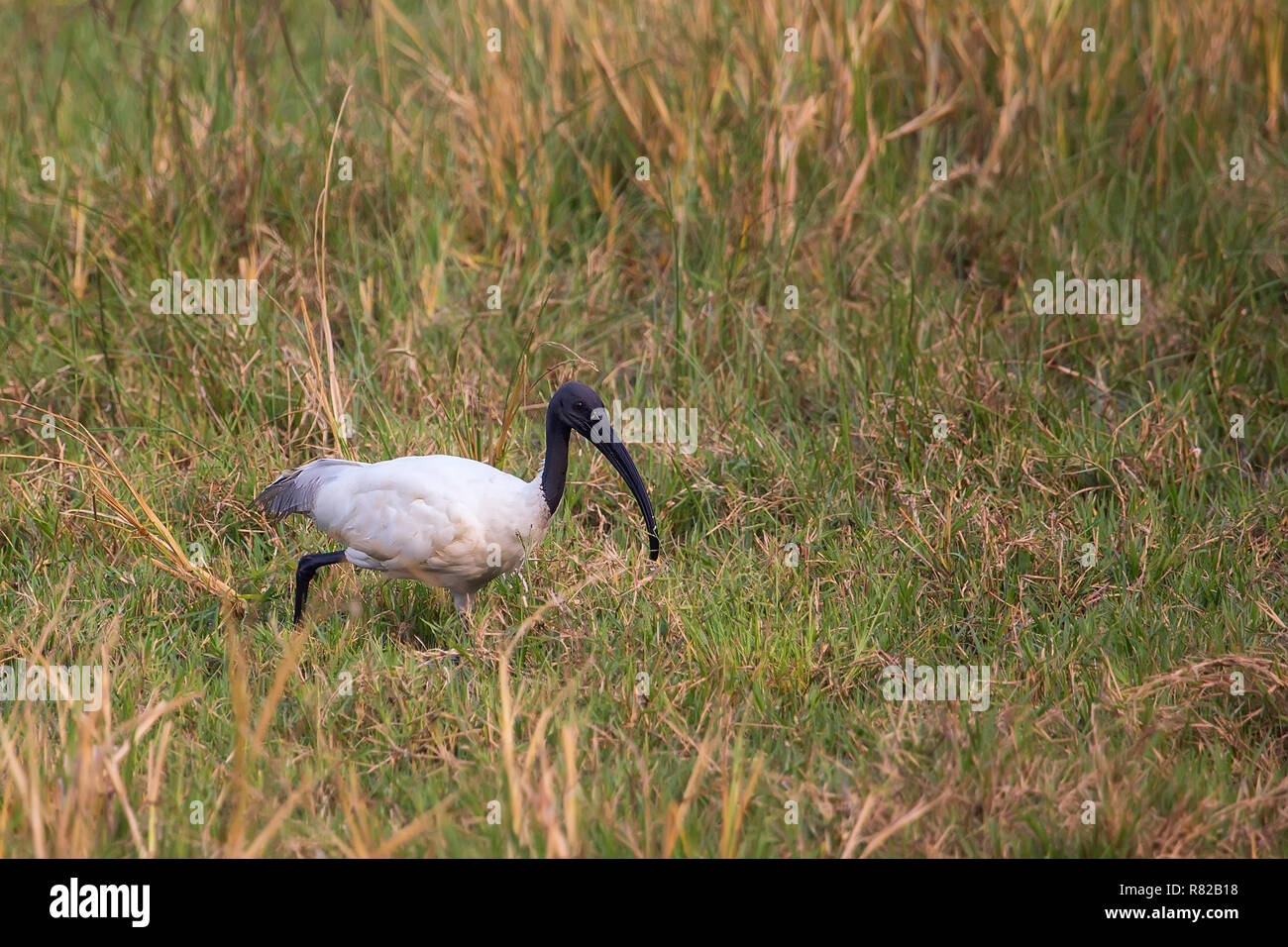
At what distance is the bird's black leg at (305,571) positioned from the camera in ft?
15.5

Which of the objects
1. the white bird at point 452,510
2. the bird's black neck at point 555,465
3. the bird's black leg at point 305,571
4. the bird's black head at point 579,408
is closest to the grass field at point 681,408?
the bird's black leg at point 305,571

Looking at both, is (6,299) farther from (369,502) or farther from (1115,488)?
(1115,488)

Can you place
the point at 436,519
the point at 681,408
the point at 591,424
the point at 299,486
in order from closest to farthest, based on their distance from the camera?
the point at 436,519
the point at 591,424
the point at 299,486
the point at 681,408

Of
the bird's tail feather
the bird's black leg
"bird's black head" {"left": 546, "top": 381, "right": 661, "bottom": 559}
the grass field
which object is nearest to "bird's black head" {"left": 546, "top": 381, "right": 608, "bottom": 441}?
"bird's black head" {"left": 546, "top": 381, "right": 661, "bottom": 559}

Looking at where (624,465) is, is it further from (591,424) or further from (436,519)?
(436,519)

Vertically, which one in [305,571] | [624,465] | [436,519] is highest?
[624,465]

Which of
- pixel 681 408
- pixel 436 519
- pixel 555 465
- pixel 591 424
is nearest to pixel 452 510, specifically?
pixel 436 519

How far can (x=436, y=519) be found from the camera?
4453mm

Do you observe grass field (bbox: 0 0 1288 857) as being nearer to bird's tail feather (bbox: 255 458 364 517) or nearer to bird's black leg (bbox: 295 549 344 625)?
bird's black leg (bbox: 295 549 344 625)

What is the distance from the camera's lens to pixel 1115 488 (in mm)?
5441

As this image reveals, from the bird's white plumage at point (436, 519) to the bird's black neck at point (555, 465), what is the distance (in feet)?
0.12

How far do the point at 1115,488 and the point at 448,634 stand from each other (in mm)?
2621

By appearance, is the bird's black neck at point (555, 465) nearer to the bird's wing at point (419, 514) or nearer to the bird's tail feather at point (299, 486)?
the bird's wing at point (419, 514)

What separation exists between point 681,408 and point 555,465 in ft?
4.33
